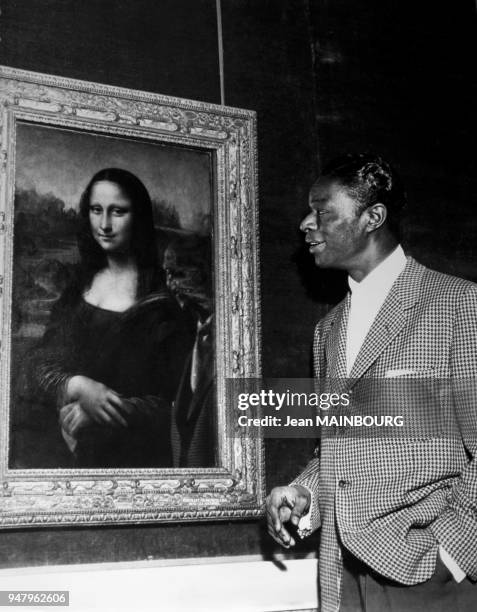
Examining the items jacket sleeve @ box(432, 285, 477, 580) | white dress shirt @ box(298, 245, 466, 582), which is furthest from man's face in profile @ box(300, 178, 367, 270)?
jacket sleeve @ box(432, 285, 477, 580)

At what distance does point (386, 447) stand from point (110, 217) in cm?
142

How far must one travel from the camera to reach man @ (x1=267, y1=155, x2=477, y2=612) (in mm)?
2793

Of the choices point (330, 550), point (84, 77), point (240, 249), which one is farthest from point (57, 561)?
point (84, 77)

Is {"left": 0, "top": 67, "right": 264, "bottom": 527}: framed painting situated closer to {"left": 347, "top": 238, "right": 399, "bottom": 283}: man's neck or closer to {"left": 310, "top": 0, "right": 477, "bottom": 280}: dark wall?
{"left": 347, "top": 238, "right": 399, "bottom": 283}: man's neck

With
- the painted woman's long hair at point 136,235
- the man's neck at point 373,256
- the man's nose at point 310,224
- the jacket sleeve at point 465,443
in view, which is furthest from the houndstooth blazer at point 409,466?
the painted woman's long hair at point 136,235

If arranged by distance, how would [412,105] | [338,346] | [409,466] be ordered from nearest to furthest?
[409,466] → [338,346] → [412,105]

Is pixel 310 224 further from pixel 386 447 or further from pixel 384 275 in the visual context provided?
pixel 386 447

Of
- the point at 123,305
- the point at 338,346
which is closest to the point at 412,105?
the point at 338,346

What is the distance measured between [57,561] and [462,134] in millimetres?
2790

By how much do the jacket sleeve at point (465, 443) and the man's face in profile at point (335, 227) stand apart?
0.53m

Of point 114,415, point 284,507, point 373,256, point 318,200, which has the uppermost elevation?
point 318,200

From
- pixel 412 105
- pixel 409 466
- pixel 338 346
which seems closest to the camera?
pixel 409 466

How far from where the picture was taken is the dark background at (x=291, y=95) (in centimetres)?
359

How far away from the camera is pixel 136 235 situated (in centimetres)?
359
